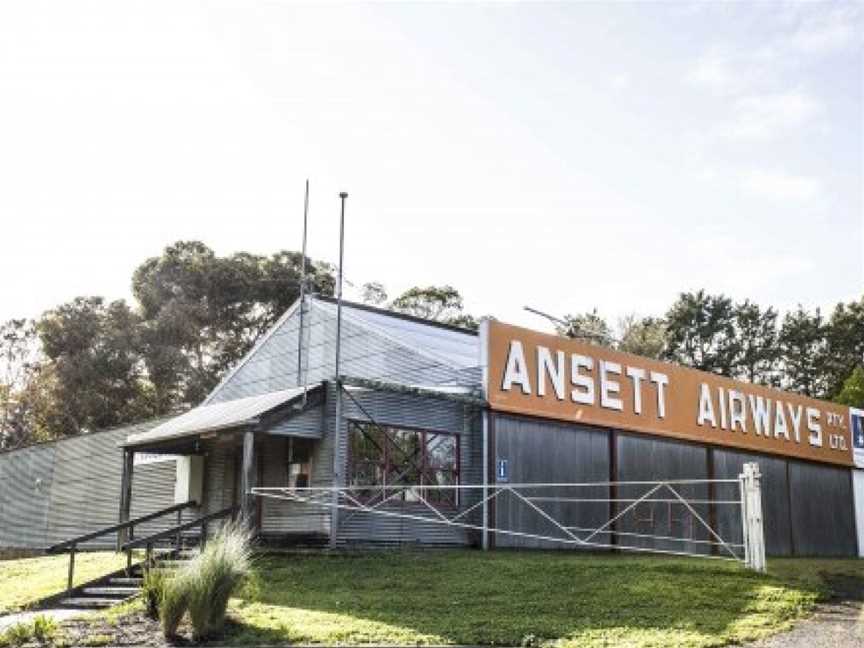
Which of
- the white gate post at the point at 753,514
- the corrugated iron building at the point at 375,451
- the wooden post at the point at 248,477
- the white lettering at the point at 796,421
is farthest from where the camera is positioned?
the white lettering at the point at 796,421

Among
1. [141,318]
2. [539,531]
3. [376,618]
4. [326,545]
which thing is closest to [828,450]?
[539,531]

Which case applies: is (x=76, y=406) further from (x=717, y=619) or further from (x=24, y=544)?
(x=717, y=619)

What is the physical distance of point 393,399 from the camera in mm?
19547

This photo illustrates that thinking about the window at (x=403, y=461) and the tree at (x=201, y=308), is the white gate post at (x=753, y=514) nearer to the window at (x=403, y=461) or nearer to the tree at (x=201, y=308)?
the window at (x=403, y=461)

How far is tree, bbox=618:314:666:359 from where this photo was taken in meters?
54.9

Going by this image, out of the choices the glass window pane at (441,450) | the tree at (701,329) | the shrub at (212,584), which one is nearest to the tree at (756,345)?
the tree at (701,329)

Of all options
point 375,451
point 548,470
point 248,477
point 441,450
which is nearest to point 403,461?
point 375,451

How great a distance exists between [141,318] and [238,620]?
35.9 metres

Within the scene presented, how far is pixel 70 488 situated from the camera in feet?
97.2

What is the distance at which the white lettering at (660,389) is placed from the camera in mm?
24806

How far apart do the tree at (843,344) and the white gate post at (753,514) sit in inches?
1826

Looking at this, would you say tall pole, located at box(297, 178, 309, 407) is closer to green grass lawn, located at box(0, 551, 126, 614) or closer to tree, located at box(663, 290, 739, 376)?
green grass lawn, located at box(0, 551, 126, 614)

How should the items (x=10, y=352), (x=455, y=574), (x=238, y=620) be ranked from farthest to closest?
(x=10, y=352) < (x=455, y=574) < (x=238, y=620)

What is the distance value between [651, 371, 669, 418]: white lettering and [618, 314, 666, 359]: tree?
89.5ft
